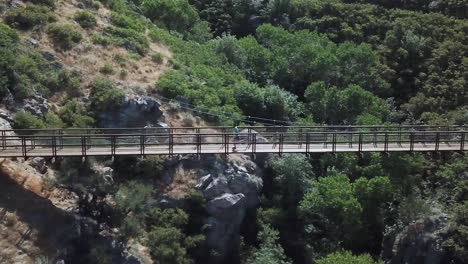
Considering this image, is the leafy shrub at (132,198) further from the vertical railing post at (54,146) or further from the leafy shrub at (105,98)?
the leafy shrub at (105,98)

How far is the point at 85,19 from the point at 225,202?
21678 millimetres

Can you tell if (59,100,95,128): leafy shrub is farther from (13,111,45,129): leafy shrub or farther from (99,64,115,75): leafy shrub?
(99,64,115,75): leafy shrub

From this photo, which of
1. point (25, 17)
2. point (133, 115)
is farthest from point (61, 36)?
point (133, 115)

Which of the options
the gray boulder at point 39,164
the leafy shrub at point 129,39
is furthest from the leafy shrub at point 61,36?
the gray boulder at point 39,164

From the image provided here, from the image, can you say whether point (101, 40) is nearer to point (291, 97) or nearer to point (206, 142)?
point (206, 142)

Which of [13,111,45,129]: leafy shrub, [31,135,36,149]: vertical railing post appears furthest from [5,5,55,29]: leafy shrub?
[31,135,36,149]: vertical railing post

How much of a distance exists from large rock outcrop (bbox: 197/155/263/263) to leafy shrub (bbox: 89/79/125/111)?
28.0 ft

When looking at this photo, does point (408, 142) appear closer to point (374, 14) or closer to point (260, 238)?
point (260, 238)

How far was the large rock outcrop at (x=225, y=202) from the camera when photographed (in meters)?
49.6

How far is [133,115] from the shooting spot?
53219 millimetres

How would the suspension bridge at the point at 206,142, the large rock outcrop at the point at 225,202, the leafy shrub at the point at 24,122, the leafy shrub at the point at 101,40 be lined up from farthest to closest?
the leafy shrub at the point at 101,40
the large rock outcrop at the point at 225,202
the leafy shrub at the point at 24,122
the suspension bridge at the point at 206,142

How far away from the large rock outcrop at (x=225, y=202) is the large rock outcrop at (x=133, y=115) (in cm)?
618

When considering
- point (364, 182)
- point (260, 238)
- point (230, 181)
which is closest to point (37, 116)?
point (230, 181)

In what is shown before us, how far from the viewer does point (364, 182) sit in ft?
177
